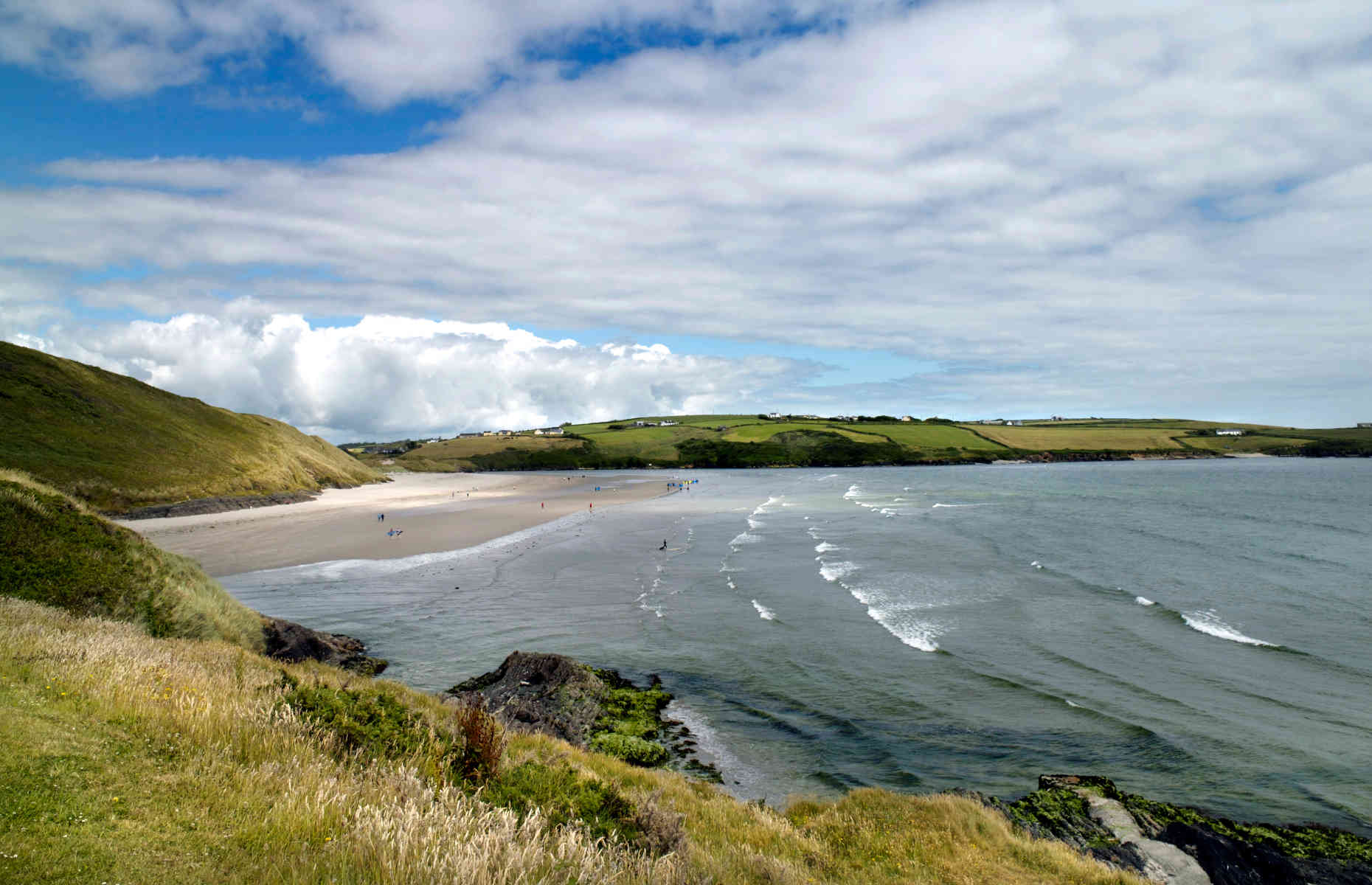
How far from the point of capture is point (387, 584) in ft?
120

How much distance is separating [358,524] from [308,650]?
4537cm

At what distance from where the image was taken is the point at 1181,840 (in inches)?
470

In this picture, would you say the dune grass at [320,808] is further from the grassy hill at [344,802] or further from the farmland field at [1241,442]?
the farmland field at [1241,442]

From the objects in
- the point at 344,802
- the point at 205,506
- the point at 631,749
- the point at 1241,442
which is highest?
the point at 1241,442

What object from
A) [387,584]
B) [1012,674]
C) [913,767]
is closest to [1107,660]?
[1012,674]

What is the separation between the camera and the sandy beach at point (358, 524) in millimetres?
46531

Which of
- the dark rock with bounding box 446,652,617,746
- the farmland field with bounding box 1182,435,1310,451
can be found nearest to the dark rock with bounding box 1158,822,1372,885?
the dark rock with bounding box 446,652,617,746

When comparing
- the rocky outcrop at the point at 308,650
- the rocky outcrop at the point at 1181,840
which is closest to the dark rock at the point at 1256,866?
the rocky outcrop at the point at 1181,840

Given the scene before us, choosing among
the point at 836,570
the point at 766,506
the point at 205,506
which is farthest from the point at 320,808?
the point at 766,506

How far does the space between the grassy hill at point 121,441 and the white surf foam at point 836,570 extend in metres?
52.9

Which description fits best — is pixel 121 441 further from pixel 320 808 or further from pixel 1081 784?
pixel 1081 784

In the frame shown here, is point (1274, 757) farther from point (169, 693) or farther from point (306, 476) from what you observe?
point (306, 476)

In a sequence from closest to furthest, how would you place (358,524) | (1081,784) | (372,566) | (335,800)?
1. (335,800)
2. (1081,784)
3. (372,566)
4. (358,524)

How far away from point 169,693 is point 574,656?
613 inches
